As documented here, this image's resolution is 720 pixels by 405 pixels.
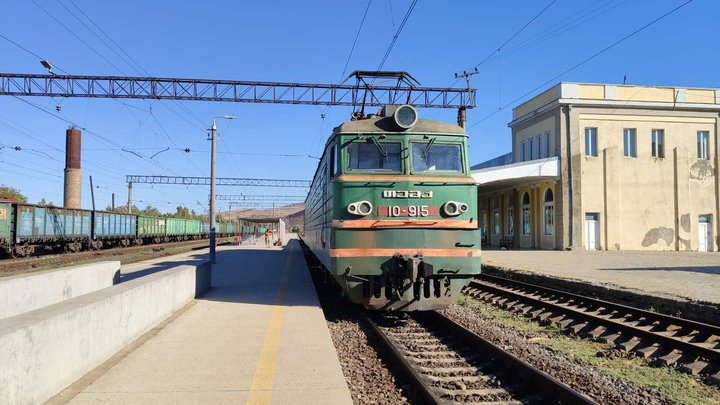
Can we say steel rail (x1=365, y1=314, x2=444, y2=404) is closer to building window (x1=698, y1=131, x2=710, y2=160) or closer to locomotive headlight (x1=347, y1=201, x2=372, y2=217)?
locomotive headlight (x1=347, y1=201, x2=372, y2=217)

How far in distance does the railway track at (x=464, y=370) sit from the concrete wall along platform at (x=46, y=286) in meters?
4.88

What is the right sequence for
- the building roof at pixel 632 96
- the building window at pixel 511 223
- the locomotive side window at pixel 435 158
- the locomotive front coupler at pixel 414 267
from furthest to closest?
the building window at pixel 511 223 < the building roof at pixel 632 96 < the locomotive side window at pixel 435 158 < the locomotive front coupler at pixel 414 267

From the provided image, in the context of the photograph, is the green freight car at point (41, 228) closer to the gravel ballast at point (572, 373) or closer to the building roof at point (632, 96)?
the gravel ballast at point (572, 373)

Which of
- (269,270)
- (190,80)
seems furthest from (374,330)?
(190,80)

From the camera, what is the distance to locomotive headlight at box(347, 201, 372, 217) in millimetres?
8180

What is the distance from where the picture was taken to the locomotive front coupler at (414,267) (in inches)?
311

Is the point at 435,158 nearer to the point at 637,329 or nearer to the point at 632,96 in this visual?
the point at 637,329

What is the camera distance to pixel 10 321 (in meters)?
4.19

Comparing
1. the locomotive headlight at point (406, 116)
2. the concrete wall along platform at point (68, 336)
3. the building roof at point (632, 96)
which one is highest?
the building roof at point (632, 96)

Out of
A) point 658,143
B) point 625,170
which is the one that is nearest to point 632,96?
point 658,143

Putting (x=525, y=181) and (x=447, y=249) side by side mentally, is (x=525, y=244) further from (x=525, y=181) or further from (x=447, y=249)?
(x=447, y=249)

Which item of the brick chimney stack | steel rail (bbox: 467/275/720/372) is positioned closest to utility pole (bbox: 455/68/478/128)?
steel rail (bbox: 467/275/720/372)

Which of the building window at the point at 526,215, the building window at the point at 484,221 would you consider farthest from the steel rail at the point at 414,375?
the building window at the point at 484,221

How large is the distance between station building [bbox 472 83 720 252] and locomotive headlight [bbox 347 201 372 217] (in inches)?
854
